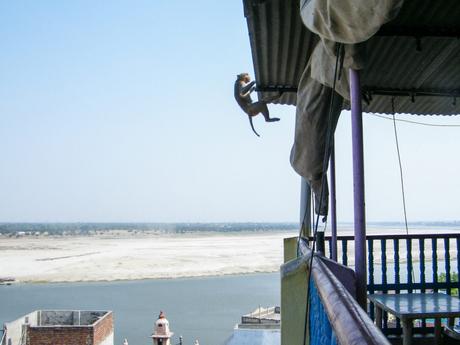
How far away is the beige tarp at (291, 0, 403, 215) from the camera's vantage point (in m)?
1.21

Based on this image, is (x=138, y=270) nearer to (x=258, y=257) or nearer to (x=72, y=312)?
(x=258, y=257)

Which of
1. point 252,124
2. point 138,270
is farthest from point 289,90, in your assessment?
point 138,270

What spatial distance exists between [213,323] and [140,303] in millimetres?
7647

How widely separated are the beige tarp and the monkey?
1507 mm

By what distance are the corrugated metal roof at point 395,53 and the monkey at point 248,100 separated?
12 centimetres

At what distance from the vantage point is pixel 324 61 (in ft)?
6.48

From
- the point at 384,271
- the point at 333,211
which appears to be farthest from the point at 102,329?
the point at 333,211

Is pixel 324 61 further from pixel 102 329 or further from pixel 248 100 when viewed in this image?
pixel 102 329

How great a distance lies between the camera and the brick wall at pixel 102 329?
41.9ft

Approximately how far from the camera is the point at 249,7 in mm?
2490

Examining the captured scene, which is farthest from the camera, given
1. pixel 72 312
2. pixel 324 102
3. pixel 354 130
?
pixel 72 312

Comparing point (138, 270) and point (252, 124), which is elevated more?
point (252, 124)

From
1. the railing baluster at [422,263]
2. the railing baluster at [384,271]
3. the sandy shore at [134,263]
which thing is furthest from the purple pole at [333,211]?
the sandy shore at [134,263]

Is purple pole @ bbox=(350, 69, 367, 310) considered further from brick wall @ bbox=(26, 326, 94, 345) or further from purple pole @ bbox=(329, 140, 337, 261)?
brick wall @ bbox=(26, 326, 94, 345)
